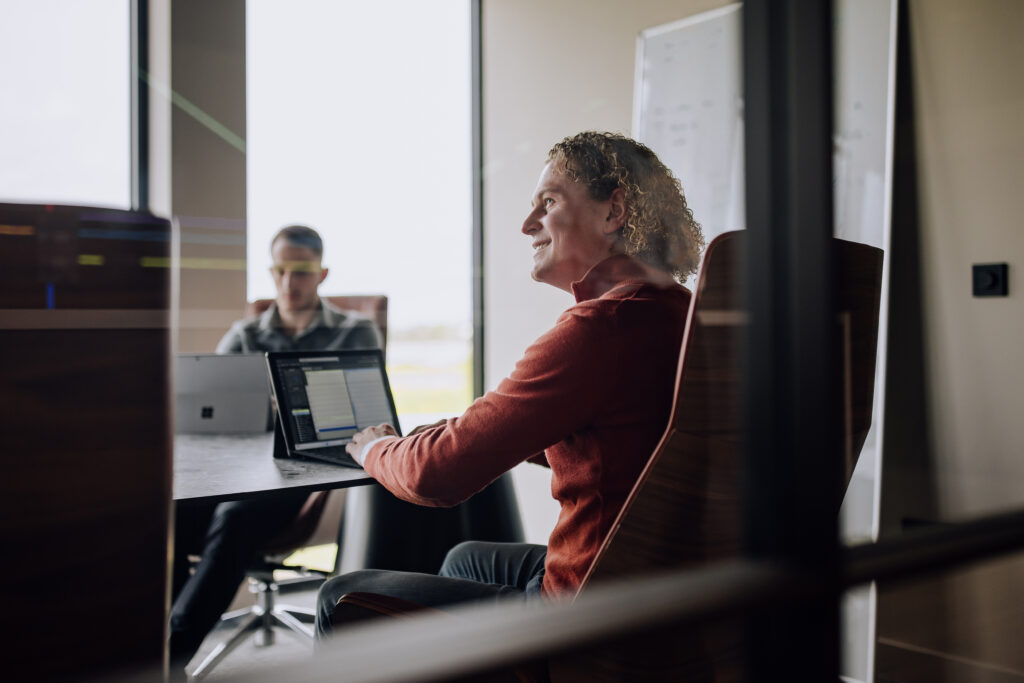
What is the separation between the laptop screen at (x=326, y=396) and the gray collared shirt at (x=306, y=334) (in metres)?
1.06

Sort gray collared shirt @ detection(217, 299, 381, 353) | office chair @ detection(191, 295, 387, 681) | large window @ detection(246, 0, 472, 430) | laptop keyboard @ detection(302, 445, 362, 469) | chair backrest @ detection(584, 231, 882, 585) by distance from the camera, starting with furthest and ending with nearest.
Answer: large window @ detection(246, 0, 472, 430)
gray collared shirt @ detection(217, 299, 381, 353)
office chair @ detection(191, 295, 387, 681)
laptop keyboard @ detection(302, 445, 362, 469)
chair backrest @ detection(584, 231, 882, 585)

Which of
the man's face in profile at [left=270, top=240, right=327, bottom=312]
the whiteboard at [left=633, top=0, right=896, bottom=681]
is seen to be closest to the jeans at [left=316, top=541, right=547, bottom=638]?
the whiteboard at [left=633, top=0, right=896, bottom=681]

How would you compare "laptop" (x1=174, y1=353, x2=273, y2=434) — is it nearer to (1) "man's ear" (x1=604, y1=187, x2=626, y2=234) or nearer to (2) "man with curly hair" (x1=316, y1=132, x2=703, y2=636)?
(2) "man with curly hair" (x1=316, y1=132, x2=703, y2=636)

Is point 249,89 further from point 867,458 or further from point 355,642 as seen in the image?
point 355,642

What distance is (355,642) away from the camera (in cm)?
51

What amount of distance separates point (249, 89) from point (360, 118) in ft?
1.88

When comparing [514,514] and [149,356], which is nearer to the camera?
[149,356]

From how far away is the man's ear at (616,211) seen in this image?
138cm

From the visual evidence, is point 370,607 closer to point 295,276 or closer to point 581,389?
point 581,389

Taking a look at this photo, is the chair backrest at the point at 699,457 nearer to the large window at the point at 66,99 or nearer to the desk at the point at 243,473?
the desk at the point at 243,473

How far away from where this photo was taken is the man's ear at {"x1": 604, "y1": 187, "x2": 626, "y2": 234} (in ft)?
4.53

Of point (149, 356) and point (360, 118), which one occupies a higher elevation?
point (360, 118)

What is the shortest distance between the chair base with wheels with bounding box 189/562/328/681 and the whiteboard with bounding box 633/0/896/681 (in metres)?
1.54

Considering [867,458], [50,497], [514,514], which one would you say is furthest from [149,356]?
[867,458]
